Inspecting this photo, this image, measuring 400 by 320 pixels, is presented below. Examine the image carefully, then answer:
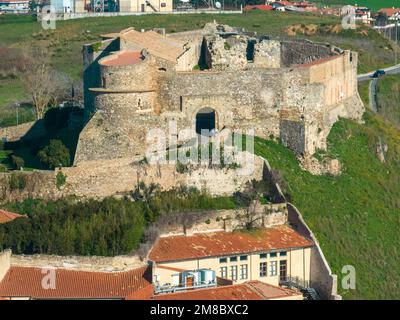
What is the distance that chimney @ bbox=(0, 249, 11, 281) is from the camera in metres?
47.6

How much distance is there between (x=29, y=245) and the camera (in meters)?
49.2

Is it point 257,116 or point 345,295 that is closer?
point 345,295

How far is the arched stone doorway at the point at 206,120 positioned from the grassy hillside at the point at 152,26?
82.2ft

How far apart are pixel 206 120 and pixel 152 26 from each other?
38290mm

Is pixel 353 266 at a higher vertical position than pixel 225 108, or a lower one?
lower

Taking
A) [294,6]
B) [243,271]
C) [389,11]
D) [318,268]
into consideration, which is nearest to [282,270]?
[318,268]

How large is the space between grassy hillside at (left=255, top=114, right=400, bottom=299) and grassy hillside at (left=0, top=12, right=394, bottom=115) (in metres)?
23.0

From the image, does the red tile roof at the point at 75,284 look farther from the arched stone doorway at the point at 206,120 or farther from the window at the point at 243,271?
the arched stone doorway at the point at 206,120

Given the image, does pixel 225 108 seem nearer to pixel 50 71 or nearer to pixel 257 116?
pixel 257 116

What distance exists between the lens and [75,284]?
1873 inches

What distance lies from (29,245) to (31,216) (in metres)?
1.91

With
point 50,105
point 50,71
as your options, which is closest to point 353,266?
point 50,105

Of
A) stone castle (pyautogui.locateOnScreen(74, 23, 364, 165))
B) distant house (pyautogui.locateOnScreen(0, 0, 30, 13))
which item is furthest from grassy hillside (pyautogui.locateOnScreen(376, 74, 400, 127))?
distant house (pyautogui.locateOnScreen(0, 0, 30, 13))

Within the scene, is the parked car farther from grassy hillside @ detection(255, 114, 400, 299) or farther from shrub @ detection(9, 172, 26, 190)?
shrub @ detection(9, 172, 26, 190)
